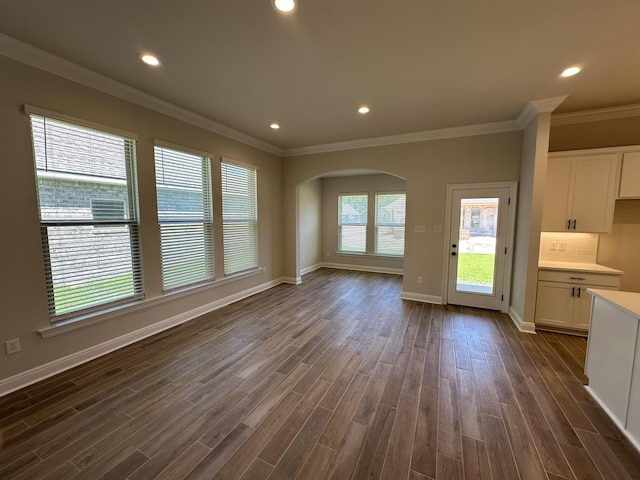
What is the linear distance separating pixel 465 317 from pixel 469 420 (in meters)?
2.31

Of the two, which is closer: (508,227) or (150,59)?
(150,59)

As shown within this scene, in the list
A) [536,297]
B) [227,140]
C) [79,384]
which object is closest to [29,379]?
[79,384]

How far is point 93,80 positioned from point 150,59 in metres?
0.81

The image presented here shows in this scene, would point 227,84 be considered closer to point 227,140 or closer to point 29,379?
point 227,140

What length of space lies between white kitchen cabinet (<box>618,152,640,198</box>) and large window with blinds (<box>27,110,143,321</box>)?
605 cm

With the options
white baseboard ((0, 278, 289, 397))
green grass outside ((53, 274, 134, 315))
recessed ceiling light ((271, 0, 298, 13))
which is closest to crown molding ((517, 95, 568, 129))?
recessed ceiling light ((271, 0, 298, 13))

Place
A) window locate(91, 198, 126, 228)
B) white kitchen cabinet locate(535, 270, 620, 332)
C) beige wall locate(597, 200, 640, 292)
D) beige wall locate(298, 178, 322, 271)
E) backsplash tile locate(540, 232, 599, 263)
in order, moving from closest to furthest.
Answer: window locate(91, 198, 126, 228), white kitchen cabinet locate(535, 270, 620, 332), beige wall locate(597, 200, 640, 292), backsplash tile locate(540, 232, 599, 263), beige wall locate(298, 178, 322, 271)

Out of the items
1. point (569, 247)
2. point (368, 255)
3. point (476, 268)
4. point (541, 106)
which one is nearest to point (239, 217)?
point (368, 255)

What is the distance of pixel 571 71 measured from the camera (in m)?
2.53

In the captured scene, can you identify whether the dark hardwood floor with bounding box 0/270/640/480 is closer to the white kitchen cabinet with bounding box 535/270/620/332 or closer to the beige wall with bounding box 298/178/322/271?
the white kitchen cabinet with bounding box 535/270/620/332

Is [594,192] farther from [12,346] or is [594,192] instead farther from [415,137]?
[12,346]

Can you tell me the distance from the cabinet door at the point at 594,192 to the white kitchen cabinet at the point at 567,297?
67 centimetres

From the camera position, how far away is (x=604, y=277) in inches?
125

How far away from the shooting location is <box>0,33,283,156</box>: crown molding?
217 centimetres
